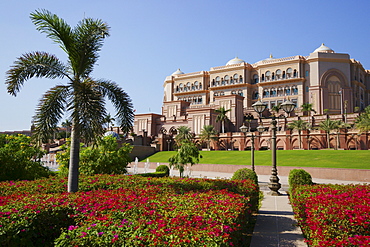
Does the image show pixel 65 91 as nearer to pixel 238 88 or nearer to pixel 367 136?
pixel 367 136

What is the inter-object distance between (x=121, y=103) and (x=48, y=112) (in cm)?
254

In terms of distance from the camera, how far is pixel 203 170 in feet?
121

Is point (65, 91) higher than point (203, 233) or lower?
higher

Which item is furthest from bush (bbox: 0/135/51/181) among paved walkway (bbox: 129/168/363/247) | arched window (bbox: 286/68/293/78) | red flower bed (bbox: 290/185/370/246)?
arched window (bbox: 286/68/293/78)

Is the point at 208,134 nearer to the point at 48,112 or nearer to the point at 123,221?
the point at 48,112

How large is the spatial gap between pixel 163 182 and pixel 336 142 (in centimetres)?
4933

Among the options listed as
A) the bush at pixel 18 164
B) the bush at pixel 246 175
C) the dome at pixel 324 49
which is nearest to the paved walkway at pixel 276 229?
the bush at pixel 246 175

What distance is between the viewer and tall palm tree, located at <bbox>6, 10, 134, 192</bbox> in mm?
9781

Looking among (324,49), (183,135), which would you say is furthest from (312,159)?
(324,49)

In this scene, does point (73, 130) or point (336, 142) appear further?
point (336, 142)

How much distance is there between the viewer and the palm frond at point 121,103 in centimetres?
1122

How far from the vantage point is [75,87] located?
398 inches

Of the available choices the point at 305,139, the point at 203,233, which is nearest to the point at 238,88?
the point at 305,139

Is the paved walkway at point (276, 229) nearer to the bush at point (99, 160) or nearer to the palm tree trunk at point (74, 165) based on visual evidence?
the palm tree trunk at point (74, 165)
